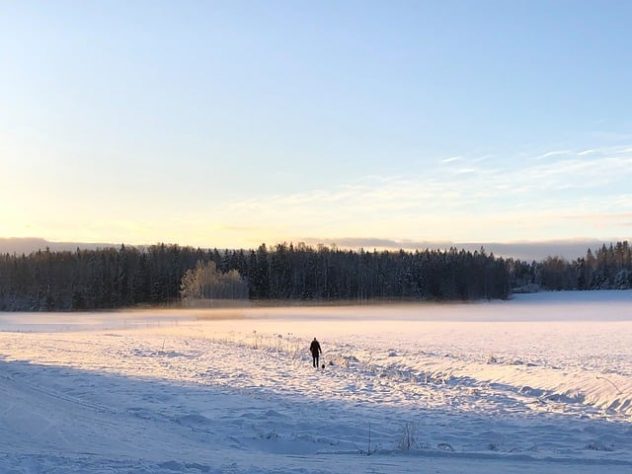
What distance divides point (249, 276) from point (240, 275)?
7.45 metres

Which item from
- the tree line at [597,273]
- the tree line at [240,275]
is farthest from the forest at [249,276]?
the tree line at [597,273]

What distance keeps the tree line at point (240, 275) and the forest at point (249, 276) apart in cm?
19

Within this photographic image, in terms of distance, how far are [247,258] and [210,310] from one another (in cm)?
3356

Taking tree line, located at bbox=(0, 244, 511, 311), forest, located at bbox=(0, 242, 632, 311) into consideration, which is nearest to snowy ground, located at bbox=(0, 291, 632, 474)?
forest, located at bbox=(0, 242, 632, 311)

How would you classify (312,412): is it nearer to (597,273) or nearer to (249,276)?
(249,276)

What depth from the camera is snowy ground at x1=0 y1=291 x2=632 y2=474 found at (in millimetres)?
10258

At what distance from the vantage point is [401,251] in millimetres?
151250

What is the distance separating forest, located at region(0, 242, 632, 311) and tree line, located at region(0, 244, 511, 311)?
0.19m

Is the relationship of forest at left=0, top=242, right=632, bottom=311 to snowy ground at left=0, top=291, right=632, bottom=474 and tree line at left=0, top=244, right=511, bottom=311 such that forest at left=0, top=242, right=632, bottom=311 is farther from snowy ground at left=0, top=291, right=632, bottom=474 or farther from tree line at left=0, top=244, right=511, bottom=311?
snowy ground at left=0, top=291, right=632, bottom=474

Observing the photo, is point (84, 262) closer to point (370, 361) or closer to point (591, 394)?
point (370, 361)

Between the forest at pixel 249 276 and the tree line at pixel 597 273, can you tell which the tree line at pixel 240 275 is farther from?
the tree line at pixel 597 273

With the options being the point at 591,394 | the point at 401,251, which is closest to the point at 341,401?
the point at 591,394

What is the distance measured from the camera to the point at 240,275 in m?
118

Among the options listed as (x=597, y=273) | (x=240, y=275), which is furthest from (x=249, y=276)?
(x=597, y=273)
